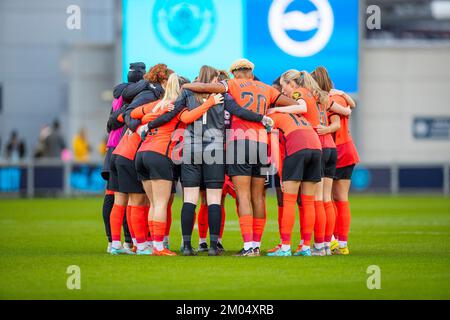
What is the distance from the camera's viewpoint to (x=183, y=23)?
2528 cm

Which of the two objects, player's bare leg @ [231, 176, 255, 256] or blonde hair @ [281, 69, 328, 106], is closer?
player's bare leg @ [231, 176, 255, 256]

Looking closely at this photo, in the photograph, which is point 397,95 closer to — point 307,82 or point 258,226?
point 307,82

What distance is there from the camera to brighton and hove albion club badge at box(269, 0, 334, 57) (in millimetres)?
26500

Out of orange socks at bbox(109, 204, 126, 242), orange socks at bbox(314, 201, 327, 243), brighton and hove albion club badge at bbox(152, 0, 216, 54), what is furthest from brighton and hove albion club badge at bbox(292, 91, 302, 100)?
brighton and hove albion club badge at bbox(152, 0, 216, 54)

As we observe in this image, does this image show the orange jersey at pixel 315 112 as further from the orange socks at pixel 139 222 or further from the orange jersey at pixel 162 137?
the orange socks at pixel 139 222

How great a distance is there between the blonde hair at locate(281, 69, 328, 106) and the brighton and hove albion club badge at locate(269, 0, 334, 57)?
40.1ft

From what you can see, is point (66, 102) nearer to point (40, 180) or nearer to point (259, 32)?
point (40, 180)

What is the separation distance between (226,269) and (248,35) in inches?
580

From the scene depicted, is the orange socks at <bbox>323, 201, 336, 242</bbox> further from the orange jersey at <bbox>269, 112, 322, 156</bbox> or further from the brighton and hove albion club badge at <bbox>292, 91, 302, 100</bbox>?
the brighton and hove albion club badge at <bbox>292, 91, 302, 100</bbox>

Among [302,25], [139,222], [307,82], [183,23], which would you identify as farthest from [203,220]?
[302,25]

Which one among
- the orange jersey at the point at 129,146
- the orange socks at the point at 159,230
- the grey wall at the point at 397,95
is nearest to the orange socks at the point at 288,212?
the orange socks at the point at 159,230

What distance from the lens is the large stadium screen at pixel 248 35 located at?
25.4 meters
